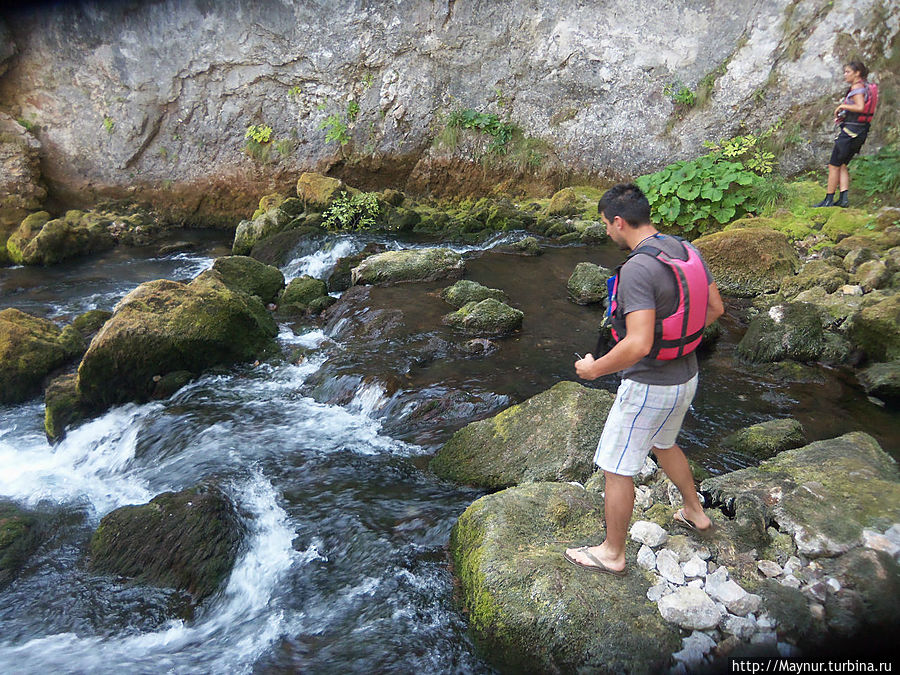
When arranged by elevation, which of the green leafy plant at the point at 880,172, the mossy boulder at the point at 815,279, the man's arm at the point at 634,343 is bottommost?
the mossy boulder at the point at 815,279

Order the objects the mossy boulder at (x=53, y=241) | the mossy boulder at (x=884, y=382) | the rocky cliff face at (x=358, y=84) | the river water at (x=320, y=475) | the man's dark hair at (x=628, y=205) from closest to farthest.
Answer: the man's dark hair at (x=628, y=205)
the river water at (x=320, y=475)
the mossy boulder at (x=884, y=382)
the mossy boulder at (x=53, y=241)
the rocky cliff face at (x=358, y=84)

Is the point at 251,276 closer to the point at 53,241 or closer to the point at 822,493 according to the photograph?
the point at 53,241

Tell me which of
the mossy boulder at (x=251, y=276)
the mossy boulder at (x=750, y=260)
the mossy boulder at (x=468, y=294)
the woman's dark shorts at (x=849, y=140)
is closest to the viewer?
the mossy boulder at (x=468, y=294)

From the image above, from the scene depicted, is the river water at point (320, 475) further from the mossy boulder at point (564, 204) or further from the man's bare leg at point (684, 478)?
the mossy boulder at point (564, 204)

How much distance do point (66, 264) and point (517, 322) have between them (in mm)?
11391

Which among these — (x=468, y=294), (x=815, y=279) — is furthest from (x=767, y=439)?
(x=468, y=294)

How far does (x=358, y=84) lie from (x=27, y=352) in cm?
1124

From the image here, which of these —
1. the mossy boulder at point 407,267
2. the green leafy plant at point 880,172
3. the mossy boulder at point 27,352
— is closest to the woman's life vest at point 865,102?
the green leafy plant at point 880,172

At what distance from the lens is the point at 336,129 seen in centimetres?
1561

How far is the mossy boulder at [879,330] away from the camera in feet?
22.0

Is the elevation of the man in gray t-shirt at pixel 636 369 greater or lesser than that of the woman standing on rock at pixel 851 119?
lesser

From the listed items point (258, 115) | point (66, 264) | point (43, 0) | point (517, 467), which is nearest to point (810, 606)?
point (517, 467)

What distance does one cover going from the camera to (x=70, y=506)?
5.29m

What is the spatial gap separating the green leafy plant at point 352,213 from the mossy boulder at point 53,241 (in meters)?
6.10
